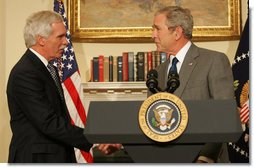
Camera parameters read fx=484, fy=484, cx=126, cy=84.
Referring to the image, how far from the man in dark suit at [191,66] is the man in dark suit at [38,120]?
1.90ft

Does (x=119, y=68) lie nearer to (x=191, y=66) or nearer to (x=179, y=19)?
(x=179, y=19)

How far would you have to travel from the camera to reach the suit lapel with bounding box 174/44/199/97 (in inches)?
110

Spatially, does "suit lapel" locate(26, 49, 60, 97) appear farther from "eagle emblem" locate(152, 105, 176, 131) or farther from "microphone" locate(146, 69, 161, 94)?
"eagle emblem" locate(152, 105, 176, 131)

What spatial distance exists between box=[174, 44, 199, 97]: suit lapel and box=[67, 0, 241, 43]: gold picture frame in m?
2.55

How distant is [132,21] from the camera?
221 inches

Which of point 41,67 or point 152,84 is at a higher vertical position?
point 41,67

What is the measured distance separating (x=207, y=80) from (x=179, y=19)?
0.56m

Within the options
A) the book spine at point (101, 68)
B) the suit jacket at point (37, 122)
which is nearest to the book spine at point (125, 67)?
the book spine at point (101, 68)

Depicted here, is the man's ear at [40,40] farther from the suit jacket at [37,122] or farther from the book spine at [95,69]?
the book spine at [95,69]

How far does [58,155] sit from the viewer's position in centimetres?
288

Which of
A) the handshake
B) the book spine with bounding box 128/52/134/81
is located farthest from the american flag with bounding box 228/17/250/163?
the handshake

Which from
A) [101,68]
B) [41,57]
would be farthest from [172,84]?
[101,68]

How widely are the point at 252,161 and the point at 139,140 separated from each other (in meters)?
0.72

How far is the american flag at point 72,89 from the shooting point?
16.0 ft
